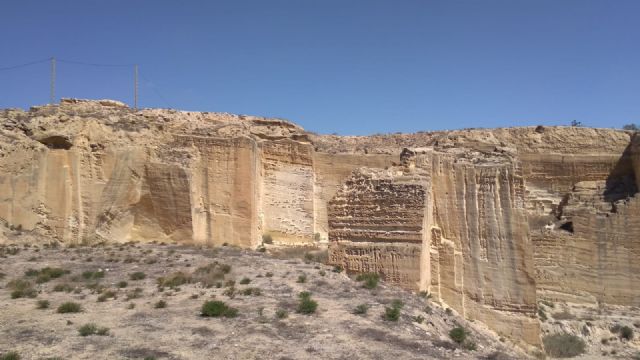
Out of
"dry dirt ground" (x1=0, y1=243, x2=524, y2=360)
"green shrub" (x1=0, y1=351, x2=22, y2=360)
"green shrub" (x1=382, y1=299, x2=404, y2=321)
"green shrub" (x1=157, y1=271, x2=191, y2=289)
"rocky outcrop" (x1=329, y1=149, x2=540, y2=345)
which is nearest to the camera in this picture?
"green shrub" (x1=0, y1=351, x2=22, y2=360)

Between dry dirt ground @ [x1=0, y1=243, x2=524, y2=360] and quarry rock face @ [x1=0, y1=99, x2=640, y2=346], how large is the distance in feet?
3.57

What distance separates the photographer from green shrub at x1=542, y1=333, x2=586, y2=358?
45.8 ft

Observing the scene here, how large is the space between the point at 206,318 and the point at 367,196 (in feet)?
13.9

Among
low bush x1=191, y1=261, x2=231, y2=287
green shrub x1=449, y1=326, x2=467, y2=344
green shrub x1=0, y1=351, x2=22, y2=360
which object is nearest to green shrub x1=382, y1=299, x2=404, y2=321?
green shrub x1=449, y1=326, x2=467, y2=344

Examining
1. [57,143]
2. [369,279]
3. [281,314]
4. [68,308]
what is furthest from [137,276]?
[57,143]

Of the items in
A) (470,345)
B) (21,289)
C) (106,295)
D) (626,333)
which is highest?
(21,289)

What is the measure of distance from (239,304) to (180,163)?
7.90 metres

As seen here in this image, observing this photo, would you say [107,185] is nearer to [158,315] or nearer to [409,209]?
[158,315]

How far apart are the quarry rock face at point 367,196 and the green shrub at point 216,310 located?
333 cm

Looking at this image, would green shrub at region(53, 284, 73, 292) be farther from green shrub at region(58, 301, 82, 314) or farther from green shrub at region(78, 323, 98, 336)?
green shrub at region(78, 323, 98, 336)

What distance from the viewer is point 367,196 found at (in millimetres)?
11289

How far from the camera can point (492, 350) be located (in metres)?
9.23

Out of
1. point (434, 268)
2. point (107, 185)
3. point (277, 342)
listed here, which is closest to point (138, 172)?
point (107, 185)

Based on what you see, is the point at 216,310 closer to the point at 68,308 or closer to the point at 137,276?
the point at 68,308
